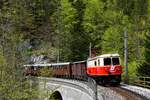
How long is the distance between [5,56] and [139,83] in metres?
17.8

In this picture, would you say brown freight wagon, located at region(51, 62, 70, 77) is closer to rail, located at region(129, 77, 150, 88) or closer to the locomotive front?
rail, located at region(129, 77, 150, 88)

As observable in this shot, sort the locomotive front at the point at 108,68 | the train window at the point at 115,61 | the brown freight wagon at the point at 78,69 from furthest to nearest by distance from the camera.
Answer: the brown freight wagon at the point at 78,69
the train window at the point at 115,61
the locomotive front at the point at 108,68

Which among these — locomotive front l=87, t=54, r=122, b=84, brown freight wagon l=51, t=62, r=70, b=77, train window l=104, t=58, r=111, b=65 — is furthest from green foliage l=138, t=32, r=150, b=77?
brown freight wagon l=51, t=62, r=70, b=77

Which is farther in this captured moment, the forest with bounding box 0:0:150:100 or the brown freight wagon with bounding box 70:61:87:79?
the forest with bounding box 0:0:150:100

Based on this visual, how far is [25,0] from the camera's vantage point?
10681 cm

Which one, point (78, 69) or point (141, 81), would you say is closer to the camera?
point (141, 81)

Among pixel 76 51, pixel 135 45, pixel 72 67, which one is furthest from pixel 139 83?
pixel 76 51

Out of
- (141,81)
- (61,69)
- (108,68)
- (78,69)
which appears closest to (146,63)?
(141,81)

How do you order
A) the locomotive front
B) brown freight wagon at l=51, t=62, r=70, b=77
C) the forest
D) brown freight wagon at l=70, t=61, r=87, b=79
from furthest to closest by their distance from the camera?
the forest < brown freight wagon at l=51, t=62, r=70, b=77 < brown freight wagon at l=70, t=61, r=87, b=79 < the locomotive front

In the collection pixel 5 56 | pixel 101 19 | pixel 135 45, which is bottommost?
pixel 5 56

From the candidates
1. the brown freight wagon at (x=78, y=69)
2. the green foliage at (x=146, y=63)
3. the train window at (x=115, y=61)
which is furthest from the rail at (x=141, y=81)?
the brown freight wagon at (x=78, y=69)

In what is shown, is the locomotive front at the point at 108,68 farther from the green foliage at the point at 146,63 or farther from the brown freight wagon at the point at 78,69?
the brown freight wagon at the point at 78,69

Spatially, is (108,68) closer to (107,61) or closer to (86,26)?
(107,61)

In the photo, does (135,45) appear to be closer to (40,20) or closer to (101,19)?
(101,19)
